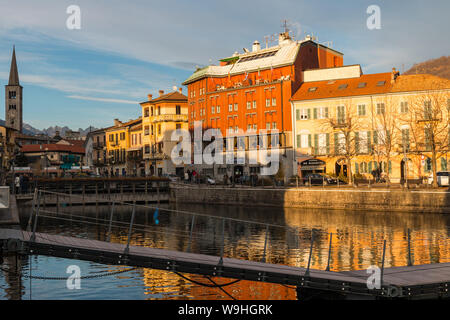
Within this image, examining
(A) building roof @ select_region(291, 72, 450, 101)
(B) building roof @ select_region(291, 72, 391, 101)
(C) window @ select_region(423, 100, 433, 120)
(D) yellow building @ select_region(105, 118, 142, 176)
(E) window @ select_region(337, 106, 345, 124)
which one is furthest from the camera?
(D) yellow building @ select_region(105, 118, 142, 176)

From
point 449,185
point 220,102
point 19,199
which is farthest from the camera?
point 220,102

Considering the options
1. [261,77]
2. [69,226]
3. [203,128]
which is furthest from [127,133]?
[69,226]

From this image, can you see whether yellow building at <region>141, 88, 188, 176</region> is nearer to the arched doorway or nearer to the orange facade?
the orange facade

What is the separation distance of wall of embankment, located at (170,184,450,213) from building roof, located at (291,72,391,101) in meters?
19.4

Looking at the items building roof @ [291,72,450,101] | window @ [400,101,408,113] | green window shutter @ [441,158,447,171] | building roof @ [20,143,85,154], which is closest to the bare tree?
window @ [400,101,408,113]

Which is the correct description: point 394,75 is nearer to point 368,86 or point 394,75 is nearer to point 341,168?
point 368,86

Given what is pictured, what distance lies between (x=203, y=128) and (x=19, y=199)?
1369 inches

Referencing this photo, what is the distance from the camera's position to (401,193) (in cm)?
5078

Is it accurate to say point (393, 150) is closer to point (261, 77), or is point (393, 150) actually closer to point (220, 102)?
point (261, 77)

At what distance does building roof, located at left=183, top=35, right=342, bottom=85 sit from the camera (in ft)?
266

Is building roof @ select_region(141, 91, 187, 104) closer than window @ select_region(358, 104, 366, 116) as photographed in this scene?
No

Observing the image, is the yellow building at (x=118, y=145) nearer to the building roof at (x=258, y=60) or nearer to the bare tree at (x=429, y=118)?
the building roof at (x=258, y=60)
